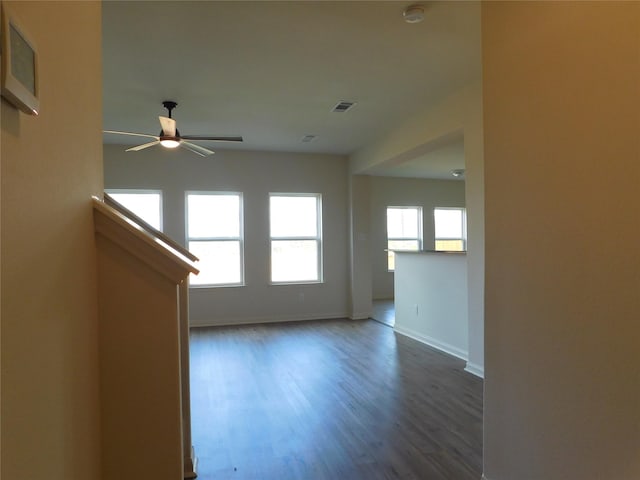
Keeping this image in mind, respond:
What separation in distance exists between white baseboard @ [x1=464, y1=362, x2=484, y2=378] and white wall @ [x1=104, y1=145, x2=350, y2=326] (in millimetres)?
3005

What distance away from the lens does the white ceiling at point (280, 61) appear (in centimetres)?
244

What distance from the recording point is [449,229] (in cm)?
923

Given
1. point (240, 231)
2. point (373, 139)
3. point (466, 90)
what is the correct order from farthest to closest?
point (240, 231) < point (373, 139) < point (466, 90)

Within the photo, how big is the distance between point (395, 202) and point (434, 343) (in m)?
4.63

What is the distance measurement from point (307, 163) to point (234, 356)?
3.39 metres

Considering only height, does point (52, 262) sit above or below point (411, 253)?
above

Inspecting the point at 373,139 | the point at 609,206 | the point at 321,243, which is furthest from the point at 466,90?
the point at 321,243

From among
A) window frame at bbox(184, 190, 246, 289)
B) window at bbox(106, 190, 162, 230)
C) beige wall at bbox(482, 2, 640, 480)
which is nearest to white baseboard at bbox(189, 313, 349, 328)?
window frame at bbox(184, 190, 246, 289)

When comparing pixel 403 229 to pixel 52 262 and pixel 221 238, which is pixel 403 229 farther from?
pixel 52 262

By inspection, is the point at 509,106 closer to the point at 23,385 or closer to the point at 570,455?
the point at 570,455

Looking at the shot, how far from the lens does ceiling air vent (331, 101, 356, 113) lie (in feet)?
13.3

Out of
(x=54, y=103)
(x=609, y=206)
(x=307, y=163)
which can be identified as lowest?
(x=609, y=206)

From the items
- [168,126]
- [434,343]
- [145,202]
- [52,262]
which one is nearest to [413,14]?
[168,126]

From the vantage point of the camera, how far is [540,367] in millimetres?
1609
